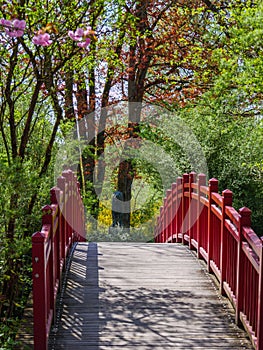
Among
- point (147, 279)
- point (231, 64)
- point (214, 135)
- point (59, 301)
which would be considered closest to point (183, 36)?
point (214, 135)

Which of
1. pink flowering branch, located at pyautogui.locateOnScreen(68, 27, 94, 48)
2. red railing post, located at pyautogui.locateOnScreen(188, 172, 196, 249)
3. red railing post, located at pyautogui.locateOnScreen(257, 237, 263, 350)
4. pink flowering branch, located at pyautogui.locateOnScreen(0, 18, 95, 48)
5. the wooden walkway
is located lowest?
the wooden walkway

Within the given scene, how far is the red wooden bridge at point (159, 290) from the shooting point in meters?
4.54

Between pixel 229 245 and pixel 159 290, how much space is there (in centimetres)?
108

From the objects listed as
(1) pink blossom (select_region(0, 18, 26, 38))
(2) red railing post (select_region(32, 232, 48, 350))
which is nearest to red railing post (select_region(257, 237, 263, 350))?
(2) red railing post (select_region(32, 232, 48, 350))

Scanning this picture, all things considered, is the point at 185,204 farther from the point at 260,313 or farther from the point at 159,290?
the point at 260,313

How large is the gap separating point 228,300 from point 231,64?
4.43 m

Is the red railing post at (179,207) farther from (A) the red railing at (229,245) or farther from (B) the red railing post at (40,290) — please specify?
(B) the red railing post at (40,290)

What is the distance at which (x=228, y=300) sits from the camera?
18.8 feet

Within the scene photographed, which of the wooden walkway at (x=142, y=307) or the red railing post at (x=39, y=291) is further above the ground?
the red railing post at (x=39, y=291)

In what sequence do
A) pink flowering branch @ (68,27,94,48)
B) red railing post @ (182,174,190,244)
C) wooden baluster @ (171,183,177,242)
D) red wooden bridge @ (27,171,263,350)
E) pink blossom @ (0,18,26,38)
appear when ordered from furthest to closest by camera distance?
wooden baluster @ (171,183,177,242), red railing post @ (182,174,190,244), pink flowering branch @ (68,27,94,48), red wooden bridge @ (27,171,263,350), pink blossom @ (0,18,26,38)

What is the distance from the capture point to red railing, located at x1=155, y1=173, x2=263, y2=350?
14.5ft

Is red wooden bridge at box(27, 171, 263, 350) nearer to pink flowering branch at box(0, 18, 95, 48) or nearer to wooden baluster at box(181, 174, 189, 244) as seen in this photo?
wooden baluster at box(181, 174, 189, 244)

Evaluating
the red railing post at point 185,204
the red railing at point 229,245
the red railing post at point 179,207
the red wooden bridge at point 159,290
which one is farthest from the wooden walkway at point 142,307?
the red railing post at point 179,207

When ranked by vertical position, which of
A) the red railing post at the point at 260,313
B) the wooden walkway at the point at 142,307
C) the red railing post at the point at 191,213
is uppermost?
the red railing post at the point at 191,213
